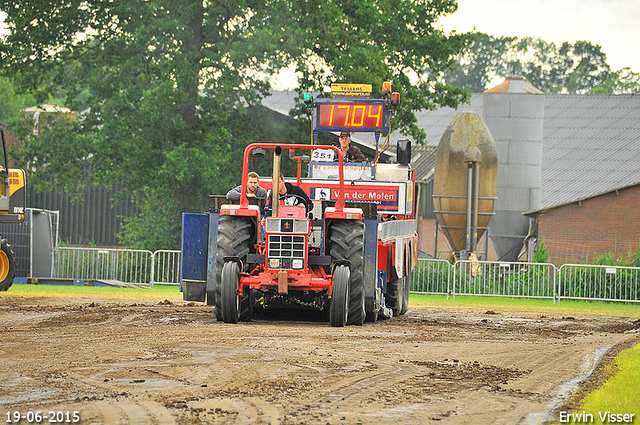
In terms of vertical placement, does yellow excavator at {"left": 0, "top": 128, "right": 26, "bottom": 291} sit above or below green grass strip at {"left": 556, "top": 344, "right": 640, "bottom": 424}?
above

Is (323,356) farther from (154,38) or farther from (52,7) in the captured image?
(52,7)

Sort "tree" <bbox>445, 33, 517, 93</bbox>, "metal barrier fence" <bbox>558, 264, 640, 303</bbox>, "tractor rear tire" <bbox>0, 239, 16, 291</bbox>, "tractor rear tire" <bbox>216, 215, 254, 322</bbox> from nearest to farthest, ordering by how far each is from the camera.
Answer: "tractor rear tire" <bbox>216, 215, 254, 322</bbox>
"tractor rear tire" <bbox>0, 239, 16, 291</bbox>
"metal barrier fence" <bbox>558, 264, 640, 303</bbox>
"tree" <bbox>445, 33, 517, 93</bbox>

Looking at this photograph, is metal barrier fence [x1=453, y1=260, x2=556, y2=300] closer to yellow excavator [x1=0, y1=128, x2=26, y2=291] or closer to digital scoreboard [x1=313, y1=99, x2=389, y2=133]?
digital scoreboard [x1=313, y1=99, x2=389, y2=133]

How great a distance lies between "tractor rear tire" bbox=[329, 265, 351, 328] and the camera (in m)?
12.4

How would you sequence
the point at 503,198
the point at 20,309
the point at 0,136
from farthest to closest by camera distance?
the point at 503,198 < the point at 0,136 < the point at 20,309

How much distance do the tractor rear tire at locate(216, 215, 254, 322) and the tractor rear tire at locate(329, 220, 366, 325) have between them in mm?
1235

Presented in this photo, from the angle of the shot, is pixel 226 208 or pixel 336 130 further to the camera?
pixel 336 130

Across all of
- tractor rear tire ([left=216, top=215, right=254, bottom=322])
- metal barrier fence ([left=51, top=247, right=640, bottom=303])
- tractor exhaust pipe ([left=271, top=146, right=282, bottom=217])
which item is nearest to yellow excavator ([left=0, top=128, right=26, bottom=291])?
metal barrier fence ([left=51, top=247, right=640, bottom=303])

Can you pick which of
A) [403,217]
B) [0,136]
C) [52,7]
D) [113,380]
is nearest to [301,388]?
[113,380]

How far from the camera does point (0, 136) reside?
64.4 feet

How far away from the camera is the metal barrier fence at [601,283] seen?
2344 centimetres

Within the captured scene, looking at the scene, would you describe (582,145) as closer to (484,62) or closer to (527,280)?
(527,280)

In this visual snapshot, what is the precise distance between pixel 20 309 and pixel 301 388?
915cm

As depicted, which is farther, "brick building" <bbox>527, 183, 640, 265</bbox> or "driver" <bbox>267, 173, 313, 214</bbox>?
"brick building" <bbox>527, 183, 640, 265</bbox>
